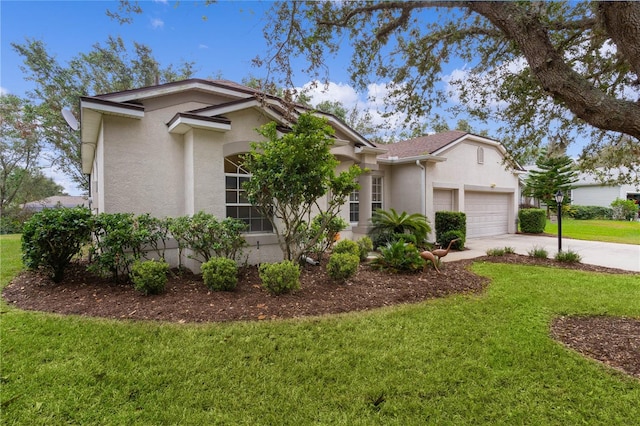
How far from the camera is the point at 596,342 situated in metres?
4.25

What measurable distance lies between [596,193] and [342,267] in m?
36.6

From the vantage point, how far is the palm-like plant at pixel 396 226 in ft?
36.5

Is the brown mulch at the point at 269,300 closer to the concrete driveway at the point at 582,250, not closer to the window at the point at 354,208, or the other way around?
the concrete driveway at the point at 582,250

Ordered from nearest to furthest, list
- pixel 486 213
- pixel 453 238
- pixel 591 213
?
pixel 453 238 → pixel 486 213 → pixel 591 213

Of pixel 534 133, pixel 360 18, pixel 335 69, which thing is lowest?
pixel 534 133

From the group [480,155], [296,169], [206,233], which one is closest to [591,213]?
[480,155]

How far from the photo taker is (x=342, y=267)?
254 inches

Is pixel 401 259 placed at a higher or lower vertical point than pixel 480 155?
lower

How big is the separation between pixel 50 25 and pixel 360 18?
24.0ft

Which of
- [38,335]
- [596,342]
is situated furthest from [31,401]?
[596,342]

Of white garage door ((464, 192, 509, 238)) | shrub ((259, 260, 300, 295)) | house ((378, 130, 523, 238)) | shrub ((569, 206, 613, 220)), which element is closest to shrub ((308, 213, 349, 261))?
shrub ((259, 260, 300, 295))

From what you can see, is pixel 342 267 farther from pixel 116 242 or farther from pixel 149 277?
pixel 116 242

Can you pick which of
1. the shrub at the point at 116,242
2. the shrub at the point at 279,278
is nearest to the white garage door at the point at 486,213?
the shrub at the point at 279,278

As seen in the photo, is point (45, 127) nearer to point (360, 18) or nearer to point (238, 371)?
point (360, 18)
